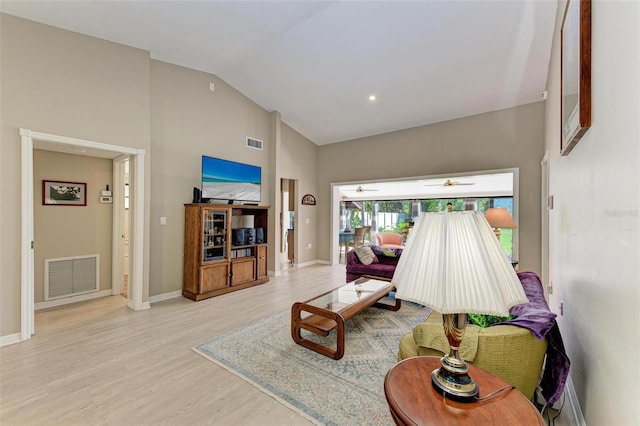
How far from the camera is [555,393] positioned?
152 cm

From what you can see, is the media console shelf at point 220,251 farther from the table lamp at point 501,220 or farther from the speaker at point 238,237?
the table lamp at point 501,220

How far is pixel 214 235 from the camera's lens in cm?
462

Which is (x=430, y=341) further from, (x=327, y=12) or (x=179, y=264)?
(x=179, y=264)

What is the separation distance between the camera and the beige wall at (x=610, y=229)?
94 cm

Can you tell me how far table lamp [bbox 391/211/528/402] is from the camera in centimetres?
101

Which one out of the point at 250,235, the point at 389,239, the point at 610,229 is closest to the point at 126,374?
the point at 250,235

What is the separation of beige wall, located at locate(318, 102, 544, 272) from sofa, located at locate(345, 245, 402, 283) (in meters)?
1.93

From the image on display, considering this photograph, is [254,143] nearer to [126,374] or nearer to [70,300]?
[70,300]

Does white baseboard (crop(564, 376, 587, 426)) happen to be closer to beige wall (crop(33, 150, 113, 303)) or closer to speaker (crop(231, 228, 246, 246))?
speaker (crop(231, 228, 246, 246))

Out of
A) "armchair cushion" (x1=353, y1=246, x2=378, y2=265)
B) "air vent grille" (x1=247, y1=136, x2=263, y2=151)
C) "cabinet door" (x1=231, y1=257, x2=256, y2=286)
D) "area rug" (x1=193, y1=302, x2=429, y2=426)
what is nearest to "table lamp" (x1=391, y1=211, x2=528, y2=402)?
"area rug" (x1=193, y1=302, x2=429, y2=426)

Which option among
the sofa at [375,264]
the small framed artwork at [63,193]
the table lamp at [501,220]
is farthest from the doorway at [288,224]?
the table lamp at [501,220]

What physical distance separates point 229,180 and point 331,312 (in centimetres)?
328

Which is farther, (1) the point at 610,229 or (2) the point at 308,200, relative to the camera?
(2) the point at 308,200

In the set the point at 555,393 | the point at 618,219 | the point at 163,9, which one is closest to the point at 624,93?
the point at 618,219
